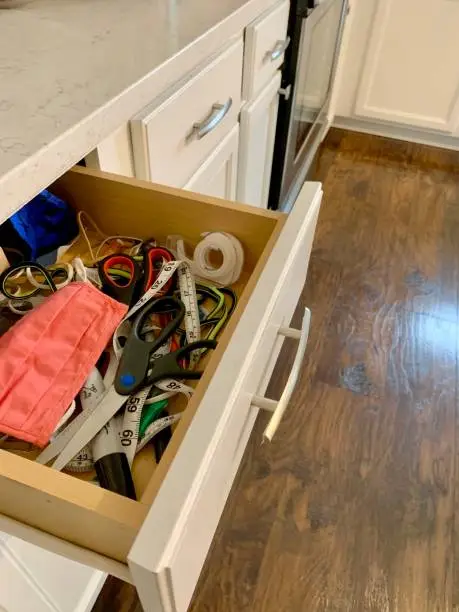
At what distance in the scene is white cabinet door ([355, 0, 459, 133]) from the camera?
6.52ft

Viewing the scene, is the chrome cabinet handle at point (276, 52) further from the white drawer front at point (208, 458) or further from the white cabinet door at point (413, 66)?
the white cabinet door at point (413, 66)

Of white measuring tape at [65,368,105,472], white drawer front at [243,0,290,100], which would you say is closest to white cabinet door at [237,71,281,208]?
white drawer front at [243,0,290,100]

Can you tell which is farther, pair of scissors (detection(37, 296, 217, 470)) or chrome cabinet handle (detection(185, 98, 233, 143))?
chrome cabinet handle (detection(185, 98, 233, 143))

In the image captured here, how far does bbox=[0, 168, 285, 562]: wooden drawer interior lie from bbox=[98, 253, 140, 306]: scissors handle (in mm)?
69

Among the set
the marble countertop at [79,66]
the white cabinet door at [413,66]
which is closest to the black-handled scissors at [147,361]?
the marble countertop at [79,66]

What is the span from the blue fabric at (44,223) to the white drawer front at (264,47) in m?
0.51

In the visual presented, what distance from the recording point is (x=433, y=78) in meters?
2.11

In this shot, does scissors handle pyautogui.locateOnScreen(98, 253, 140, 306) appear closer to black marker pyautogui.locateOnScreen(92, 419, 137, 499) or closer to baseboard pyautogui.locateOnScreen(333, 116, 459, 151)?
black marker pyautogui.locateOnScreen(92, 419, 137, 499)

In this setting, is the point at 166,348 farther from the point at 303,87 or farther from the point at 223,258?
the point at 303,87

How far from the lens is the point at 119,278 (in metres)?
0.62

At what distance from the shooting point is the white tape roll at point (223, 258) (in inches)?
24.3

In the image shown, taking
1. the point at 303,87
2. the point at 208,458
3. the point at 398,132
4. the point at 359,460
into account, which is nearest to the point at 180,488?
the point at 208,458

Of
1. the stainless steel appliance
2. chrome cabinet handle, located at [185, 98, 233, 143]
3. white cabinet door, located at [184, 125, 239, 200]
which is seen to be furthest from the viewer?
the stainless steel appliance

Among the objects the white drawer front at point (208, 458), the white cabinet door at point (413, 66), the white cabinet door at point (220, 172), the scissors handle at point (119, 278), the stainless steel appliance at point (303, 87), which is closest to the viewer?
the white drawer front at point (208, 458)
